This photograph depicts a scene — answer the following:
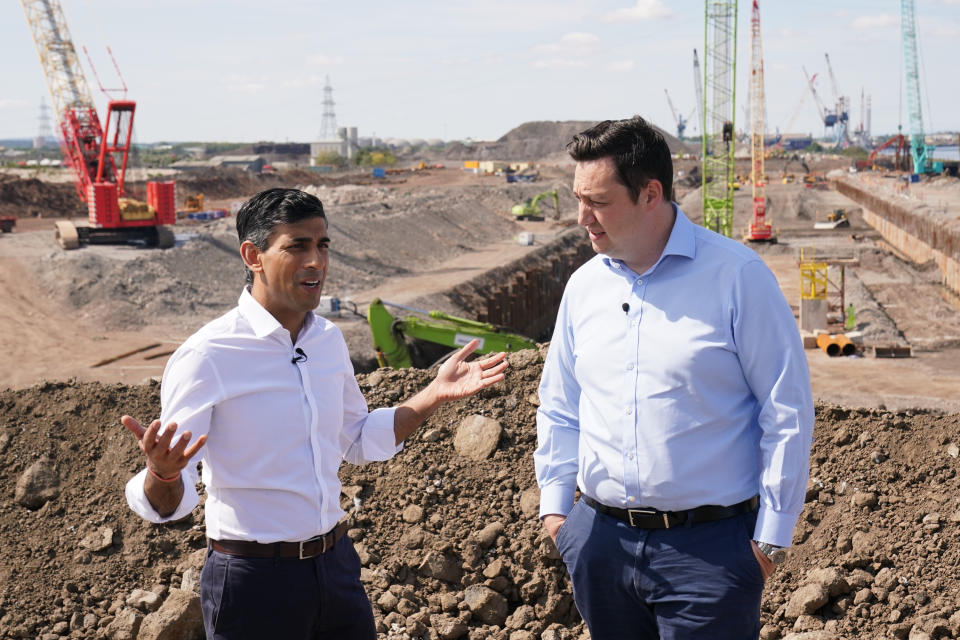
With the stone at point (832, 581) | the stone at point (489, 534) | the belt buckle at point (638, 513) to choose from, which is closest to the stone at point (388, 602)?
the stone at point (489, 534)

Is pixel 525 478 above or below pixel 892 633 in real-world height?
above

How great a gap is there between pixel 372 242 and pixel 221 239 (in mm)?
6313

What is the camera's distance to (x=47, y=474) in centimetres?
673

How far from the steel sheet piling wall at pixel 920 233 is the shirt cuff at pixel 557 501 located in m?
29.7

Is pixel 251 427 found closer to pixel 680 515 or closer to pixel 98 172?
pixel 680 515

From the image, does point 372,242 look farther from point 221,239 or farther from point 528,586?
point 528,586

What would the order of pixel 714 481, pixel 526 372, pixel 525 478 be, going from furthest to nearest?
1. pixel 526 372
2. pixel 525 478
3. pixel 714 481

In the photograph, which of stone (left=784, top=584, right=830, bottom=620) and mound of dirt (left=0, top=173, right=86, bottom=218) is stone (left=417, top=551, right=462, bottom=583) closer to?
stone (left=784, top=584, right=830, bottom=620)

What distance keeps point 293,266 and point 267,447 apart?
1.84ft

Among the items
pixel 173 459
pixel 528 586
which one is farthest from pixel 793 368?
pixel 528 586

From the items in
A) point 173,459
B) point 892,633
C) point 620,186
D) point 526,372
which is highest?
point 620,186

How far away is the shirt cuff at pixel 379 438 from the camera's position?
10.8 feet

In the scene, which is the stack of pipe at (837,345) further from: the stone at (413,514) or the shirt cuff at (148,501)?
the shirt cuff at (148,501)

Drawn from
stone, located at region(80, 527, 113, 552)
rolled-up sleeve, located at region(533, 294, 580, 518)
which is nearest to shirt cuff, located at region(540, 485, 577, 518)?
rolled-up sleeve, located at region(533, 294, 580, 518)
